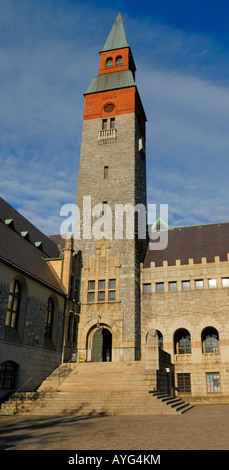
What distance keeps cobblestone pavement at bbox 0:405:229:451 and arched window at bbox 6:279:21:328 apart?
28.2 feet

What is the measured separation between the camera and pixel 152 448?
10398 millimetres

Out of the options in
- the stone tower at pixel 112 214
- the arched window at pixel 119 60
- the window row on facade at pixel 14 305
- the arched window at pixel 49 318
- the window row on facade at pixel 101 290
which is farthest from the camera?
the arched window at pixel 119 60

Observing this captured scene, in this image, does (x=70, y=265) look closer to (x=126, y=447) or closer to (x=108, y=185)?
(x=108, y=185)

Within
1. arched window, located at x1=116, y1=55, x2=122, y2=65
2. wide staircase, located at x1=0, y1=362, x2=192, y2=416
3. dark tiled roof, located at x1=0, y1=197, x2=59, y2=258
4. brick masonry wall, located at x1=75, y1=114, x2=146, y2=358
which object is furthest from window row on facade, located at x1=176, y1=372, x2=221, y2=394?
arched window, located at x1=116, y1=55, x2=122, y2=65

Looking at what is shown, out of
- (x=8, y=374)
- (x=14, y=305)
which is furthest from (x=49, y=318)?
(x=8, y=374)

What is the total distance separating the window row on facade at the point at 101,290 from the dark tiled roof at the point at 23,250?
414 cm

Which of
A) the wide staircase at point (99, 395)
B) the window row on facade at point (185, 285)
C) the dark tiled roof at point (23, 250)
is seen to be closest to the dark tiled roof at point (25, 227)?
the dark tiled roof at point (23, 250)

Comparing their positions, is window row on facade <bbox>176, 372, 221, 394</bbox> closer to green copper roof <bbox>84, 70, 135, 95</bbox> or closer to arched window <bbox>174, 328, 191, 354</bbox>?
arched window <bbox>174, 328, 191, 354</bbox>

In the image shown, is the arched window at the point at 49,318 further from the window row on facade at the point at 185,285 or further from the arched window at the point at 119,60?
the arched window at the point at 119,60

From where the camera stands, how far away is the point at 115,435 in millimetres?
12703

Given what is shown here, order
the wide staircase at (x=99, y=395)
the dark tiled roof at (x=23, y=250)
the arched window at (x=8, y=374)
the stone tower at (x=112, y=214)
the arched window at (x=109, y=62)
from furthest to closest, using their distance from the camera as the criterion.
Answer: the arched window at (x=109, y=62), the stone tower at (x=112, y=214), the dark tiled roof at (x=23, y=250), the arched window at (x=8, y=374), the wide staircase at (x=99, y=395)

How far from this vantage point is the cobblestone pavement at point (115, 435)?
1087 cm
